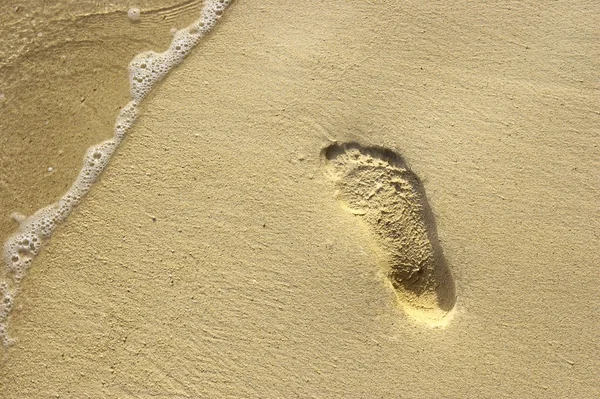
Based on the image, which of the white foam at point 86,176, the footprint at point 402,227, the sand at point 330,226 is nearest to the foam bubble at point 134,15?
the white foam at point 86,176

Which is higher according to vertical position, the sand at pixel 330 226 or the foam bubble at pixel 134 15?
the foam bubble at pixel 134 15

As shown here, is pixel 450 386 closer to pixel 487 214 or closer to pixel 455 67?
pixel 487 214

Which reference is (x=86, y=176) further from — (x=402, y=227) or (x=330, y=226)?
(x=402, y=227)

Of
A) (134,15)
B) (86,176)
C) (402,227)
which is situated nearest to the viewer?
(402,227)

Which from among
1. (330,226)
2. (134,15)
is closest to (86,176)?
(134,15)

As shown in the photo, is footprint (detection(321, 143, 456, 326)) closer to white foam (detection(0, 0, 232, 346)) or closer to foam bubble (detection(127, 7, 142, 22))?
white foam (detection(0, 0, 232, 346))

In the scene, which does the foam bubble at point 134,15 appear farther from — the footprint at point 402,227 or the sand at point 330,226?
the footprint at point 402,227

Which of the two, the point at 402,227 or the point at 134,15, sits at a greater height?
the point at 134,15
